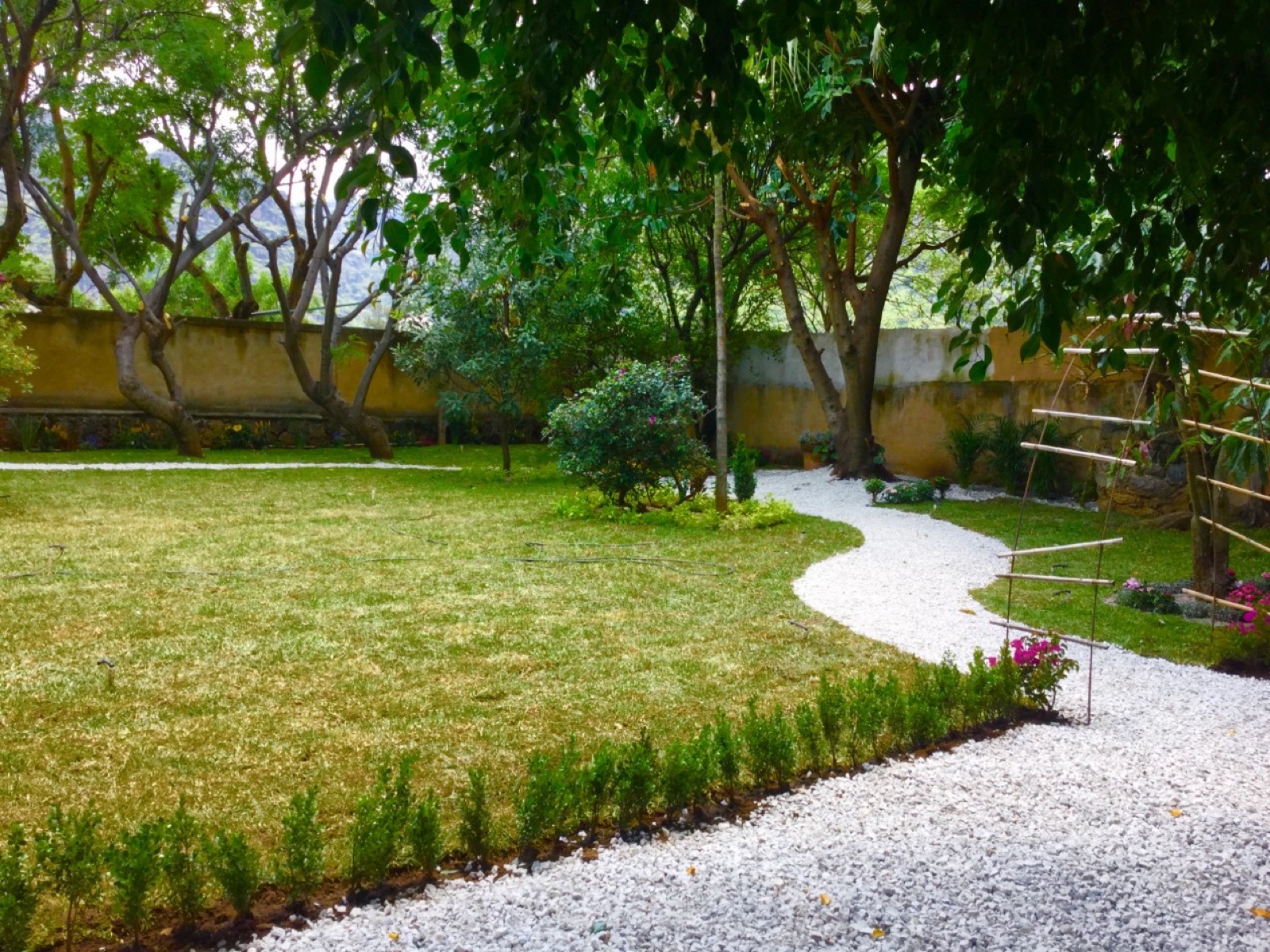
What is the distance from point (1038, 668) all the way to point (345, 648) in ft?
10.4

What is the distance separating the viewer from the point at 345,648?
504cm

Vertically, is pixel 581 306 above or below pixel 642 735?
above

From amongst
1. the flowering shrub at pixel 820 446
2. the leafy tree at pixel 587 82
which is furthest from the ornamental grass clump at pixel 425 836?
the flowering shrub at pixel 820 446

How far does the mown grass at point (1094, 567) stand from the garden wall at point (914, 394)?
147cm

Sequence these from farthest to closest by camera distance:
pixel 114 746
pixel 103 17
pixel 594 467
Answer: pixel 103 17
pixel 594 467
pixel 114 746

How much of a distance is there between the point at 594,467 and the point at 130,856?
26.3ft

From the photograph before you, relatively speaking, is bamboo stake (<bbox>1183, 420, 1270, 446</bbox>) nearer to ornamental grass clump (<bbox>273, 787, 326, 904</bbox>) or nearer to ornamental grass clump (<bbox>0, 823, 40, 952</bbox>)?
ornamental grass clump (<bbox>273, 787, 326, 904</bbox>)

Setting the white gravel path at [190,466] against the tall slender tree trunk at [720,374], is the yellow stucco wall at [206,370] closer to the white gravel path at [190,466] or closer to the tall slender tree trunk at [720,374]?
the white gravel path at [190,466]

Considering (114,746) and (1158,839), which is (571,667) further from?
(1158,839)

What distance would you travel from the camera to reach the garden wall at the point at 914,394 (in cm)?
1229

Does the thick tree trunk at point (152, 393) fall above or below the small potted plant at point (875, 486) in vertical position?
above

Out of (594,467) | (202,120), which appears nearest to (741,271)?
(594,467)

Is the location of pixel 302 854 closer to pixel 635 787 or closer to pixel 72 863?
pixel 72 863

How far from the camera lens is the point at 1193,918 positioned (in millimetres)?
2611
